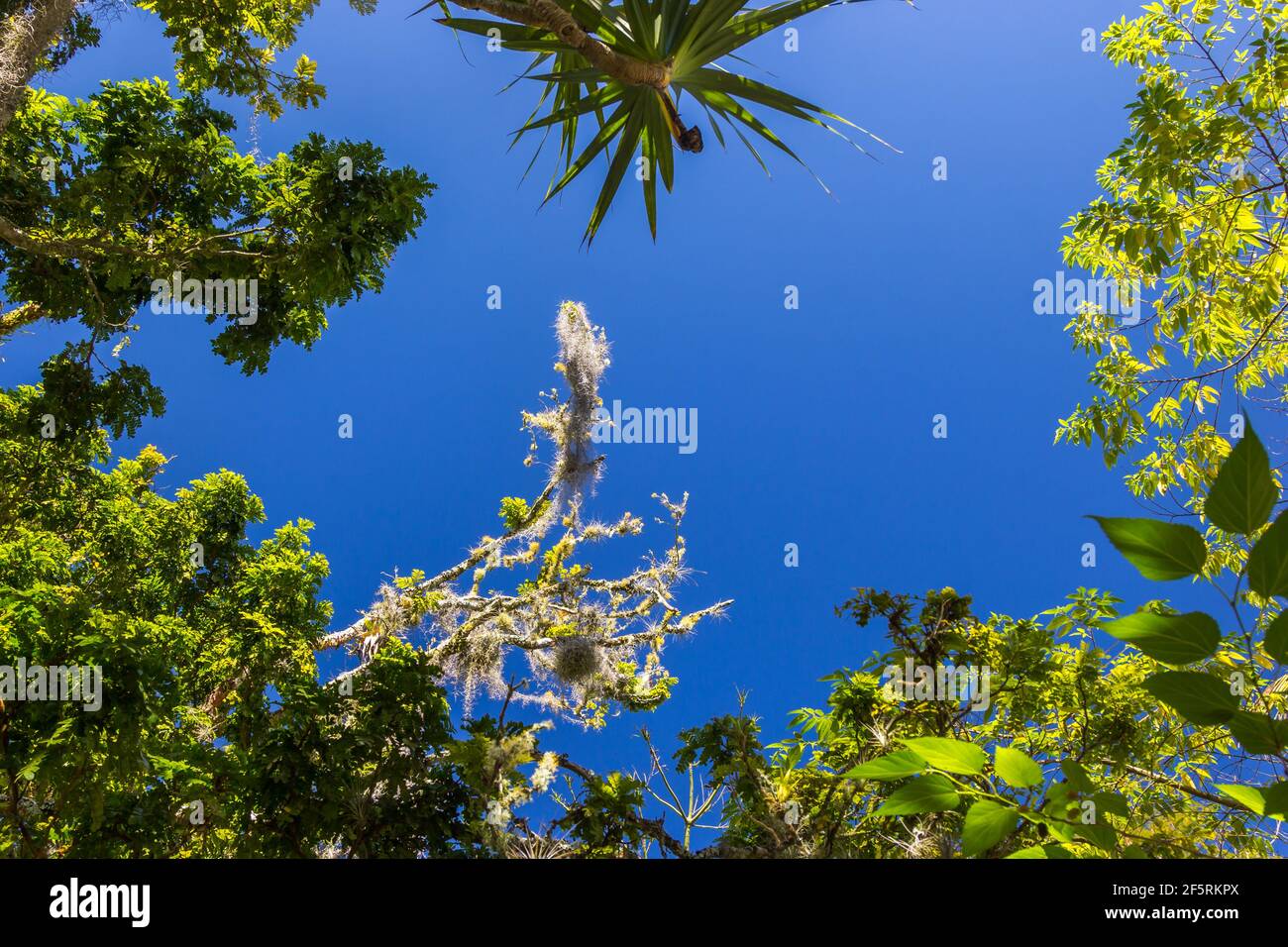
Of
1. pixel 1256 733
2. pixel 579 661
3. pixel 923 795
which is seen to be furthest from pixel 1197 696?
pixel 579 661

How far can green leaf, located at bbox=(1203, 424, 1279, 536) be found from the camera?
24.1 inches

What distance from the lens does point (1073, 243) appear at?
4.78m

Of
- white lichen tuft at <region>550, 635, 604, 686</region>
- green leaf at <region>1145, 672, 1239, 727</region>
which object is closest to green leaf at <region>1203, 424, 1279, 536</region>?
green leaf at <region>1145, 672, 1239, 727</region>

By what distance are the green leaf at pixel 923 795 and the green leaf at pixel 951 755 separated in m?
0.04

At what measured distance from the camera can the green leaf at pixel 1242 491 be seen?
61 centimetres

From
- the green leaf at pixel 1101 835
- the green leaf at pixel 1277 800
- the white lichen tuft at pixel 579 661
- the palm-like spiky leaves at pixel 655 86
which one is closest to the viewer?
the green leaf at pixel 1277 800

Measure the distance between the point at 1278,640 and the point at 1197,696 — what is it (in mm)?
105

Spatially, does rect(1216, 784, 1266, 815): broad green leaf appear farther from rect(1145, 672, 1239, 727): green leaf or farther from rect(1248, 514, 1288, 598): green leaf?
rect(1248, 514, 1288, 598): green leaf

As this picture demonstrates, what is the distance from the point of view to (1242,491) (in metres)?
0.64

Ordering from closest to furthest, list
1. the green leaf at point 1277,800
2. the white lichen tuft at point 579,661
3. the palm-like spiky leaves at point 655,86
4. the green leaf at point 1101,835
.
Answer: the green leaf at point 1277,800, the green leaf at point 1101,835, the palm-like spiky leaves at point 655,86, the white lichen tuft at point 579,661

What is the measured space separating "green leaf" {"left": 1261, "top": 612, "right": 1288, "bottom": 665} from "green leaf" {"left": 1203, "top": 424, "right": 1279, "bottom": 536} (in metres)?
0.08

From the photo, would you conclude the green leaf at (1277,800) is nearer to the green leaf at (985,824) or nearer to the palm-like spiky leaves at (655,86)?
the green leaf at (985,824)

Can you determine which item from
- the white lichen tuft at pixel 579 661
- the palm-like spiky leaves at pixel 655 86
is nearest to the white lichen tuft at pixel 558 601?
the white lichen tuft at pixel 579 661
